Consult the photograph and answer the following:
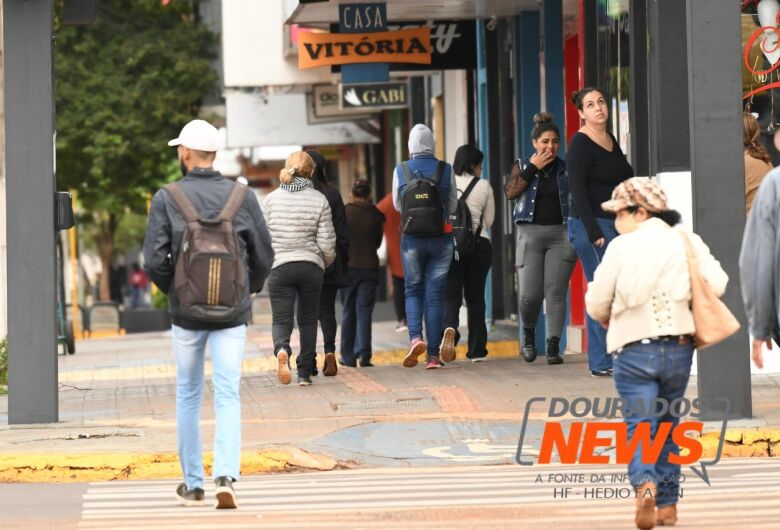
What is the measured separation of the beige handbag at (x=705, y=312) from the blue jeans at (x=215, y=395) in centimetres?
210

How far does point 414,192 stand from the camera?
1404cm

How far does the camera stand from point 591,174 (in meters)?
12.5

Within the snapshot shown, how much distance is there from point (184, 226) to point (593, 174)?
473 centimetres

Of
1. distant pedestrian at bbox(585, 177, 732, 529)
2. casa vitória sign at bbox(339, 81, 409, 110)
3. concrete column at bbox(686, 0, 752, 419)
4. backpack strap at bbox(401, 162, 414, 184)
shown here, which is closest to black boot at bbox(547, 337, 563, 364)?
backpack strap at bbox(401, 162, 414, 184)

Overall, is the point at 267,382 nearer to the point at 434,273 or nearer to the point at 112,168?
the point at 434,273

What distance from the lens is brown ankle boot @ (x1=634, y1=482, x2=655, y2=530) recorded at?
24.0 feet

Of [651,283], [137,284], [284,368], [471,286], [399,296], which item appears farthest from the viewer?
[137,284]

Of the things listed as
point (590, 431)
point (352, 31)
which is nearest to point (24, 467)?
point (590, 431)

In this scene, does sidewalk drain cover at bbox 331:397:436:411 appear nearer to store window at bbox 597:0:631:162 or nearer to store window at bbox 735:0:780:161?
store window at bbox 597:0:631:162

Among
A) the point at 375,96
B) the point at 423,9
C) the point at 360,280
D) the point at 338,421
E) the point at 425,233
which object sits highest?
the point at 423,9

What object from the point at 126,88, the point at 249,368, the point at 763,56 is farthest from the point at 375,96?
the point at 126,88
